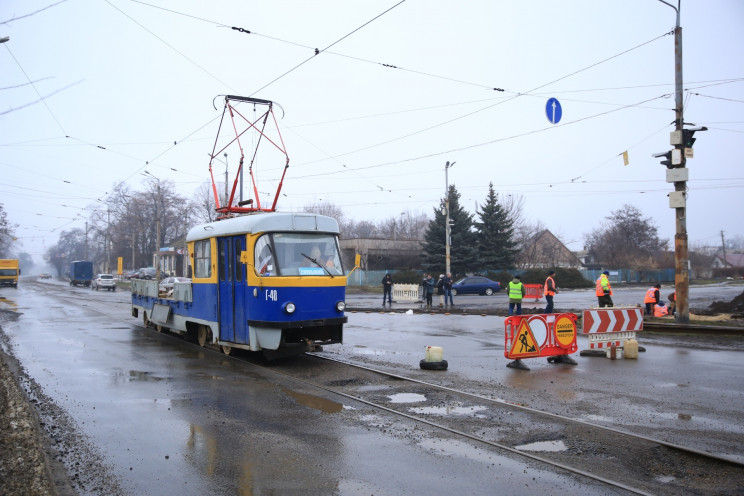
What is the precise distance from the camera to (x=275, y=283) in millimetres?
10914

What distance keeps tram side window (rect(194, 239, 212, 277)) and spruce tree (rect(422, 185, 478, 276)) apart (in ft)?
135

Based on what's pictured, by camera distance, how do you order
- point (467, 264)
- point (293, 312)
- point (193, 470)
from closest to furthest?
point (193, 470)
point (293, 312)
point (467, 264)

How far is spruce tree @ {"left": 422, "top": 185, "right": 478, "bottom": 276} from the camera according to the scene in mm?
54219

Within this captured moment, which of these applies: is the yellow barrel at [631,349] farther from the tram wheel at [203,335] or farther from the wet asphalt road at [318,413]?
the tram wheel at [203,335]

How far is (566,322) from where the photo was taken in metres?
12.0

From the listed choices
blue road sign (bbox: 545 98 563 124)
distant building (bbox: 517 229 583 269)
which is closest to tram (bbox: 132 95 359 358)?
blue road sign (bbox: 545 98 563 124)

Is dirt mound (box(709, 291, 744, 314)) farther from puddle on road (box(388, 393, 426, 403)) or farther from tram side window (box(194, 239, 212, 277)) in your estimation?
tram side window (box(194, 239, 212, 277))

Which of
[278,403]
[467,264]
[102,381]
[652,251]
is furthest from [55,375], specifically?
[652,251]

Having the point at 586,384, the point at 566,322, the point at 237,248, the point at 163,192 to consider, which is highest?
the point at 163,192

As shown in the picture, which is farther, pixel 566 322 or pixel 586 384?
pixel 566 322

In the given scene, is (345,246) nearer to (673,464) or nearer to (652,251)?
(652,251)

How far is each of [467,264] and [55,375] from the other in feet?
156

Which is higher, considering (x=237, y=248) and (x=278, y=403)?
(x=237, y=248)

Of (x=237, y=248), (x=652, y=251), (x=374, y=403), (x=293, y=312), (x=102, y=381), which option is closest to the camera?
(x=374, y=403)
